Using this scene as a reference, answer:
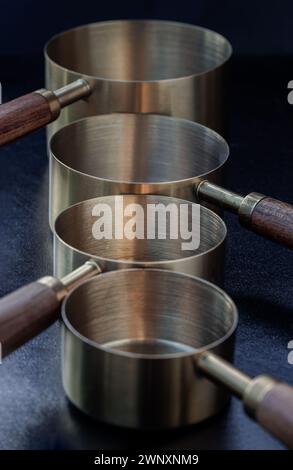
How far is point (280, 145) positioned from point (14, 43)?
39 cm

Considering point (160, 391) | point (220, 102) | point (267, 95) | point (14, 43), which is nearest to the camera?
point (160, 391)

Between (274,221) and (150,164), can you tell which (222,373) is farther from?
(150,164)

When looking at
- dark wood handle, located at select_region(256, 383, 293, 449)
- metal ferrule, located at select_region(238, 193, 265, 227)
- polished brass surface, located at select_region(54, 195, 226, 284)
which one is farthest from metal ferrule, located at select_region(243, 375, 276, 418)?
metal ferrule, located at select_region(238, 193, 265, 227)

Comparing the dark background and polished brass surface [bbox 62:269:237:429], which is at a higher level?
polished brass surface [bbox 62:269:237:429]

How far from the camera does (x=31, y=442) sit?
79 cm

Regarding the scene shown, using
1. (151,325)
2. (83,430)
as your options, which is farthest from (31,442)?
(151,325)

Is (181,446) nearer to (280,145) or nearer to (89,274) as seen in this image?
(89,274)

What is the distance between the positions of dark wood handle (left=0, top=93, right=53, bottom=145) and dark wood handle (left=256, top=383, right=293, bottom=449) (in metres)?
0.41

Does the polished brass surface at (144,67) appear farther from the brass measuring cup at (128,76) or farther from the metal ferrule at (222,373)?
the metal ferrule at (222,373)

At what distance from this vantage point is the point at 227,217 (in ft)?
3.63

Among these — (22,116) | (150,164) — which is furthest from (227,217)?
(22,116)

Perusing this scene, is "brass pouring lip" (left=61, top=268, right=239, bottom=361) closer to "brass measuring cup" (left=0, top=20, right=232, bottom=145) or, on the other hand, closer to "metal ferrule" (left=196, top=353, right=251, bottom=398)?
"metal ferrule" (left=196, top=353, right=251, bottom=398)

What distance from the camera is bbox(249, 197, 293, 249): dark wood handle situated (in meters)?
0.95

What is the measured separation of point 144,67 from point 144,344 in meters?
0.53
